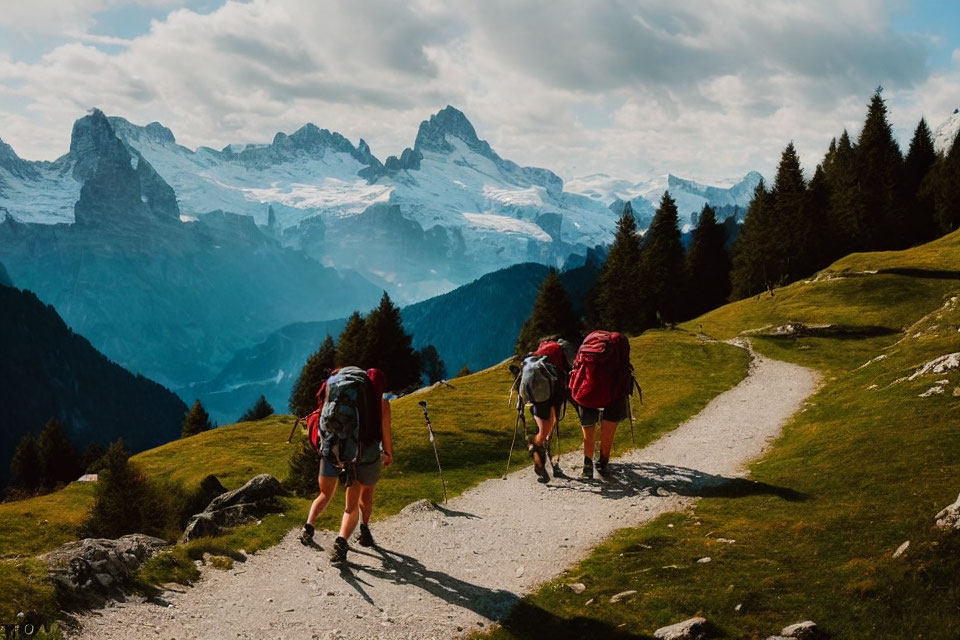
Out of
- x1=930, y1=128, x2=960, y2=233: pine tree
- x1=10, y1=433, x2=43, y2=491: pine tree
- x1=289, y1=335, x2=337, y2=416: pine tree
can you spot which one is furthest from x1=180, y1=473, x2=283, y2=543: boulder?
x1=10, y1=433, x2=43, y2=491: pine tree

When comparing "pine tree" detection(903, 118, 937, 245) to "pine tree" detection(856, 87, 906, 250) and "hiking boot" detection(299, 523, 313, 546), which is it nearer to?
"pine tree" detection(856, 87, 906, 250)

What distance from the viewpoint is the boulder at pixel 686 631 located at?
847cm

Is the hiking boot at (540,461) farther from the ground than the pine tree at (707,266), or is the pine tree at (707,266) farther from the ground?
the pine tree at (707,266)

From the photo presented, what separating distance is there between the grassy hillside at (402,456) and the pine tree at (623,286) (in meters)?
18.0

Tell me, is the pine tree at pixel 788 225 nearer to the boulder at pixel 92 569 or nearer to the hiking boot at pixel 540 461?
the hiking boot at pixel 540 461

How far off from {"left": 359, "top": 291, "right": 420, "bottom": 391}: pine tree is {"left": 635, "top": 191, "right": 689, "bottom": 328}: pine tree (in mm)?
30595

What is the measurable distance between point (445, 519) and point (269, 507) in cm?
553

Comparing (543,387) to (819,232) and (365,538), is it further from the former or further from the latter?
(819,232)

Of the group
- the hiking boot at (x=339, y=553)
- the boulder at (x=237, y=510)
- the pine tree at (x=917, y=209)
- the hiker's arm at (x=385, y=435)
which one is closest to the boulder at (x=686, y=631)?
the hiker's arm at (x=385, y=435)

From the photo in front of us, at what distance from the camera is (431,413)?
113 ft

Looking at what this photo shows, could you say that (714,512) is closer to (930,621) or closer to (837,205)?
(930,621)

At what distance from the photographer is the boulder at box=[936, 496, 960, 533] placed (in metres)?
9.22

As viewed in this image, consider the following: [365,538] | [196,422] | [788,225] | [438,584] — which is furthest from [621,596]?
[196,422]

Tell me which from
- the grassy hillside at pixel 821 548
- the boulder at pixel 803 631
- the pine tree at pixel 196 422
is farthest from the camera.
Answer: the pine tree at pixel 196 422
